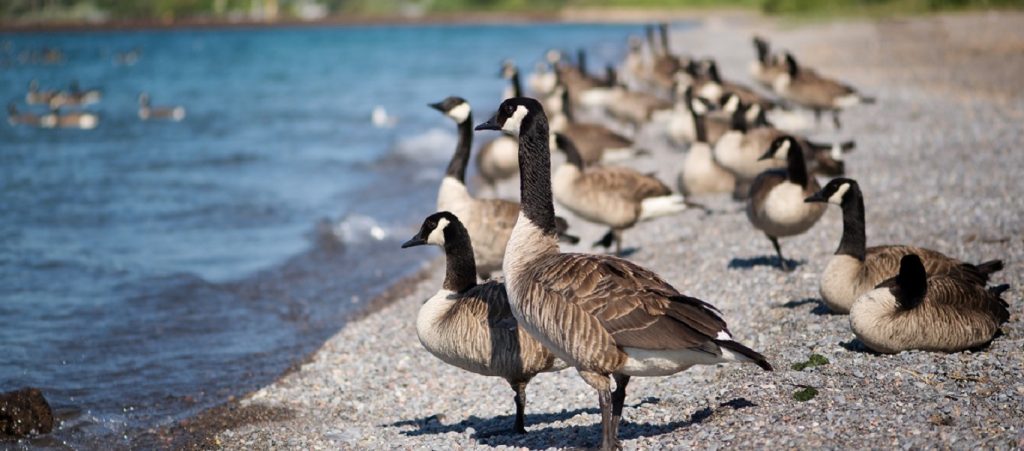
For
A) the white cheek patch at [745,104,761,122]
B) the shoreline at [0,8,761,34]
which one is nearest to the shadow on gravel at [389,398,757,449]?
the white cheek patch at [745,104,761,122]

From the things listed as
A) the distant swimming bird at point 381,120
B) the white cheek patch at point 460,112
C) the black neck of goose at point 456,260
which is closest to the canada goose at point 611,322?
the black neck of goose at point 456,260

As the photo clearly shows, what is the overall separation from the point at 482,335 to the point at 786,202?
481 centimetres

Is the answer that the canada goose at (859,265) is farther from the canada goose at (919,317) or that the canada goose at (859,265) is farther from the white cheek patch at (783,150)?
the white cheek patch at (783,150)

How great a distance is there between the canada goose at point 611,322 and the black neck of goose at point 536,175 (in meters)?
0.30

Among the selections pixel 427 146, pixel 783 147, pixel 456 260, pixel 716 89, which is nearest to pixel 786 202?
pixel 783 147

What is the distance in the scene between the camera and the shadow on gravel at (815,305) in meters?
8.85

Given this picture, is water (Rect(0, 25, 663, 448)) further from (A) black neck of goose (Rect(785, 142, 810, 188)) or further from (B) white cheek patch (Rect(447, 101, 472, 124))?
(A) black neck of goose (Rect(785, 142, 810, 188))

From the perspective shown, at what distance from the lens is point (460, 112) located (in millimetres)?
11031

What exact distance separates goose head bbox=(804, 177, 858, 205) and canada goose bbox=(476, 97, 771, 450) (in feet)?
11.6

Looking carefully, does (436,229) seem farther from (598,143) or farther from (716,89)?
(716,89)

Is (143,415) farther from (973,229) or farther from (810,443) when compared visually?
(973,229)

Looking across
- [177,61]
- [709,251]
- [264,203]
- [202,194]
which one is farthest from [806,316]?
[177,61]

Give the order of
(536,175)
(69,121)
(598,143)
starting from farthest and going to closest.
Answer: (69,121) < (598,143) < (536,175)

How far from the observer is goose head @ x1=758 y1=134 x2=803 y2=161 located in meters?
10.9
